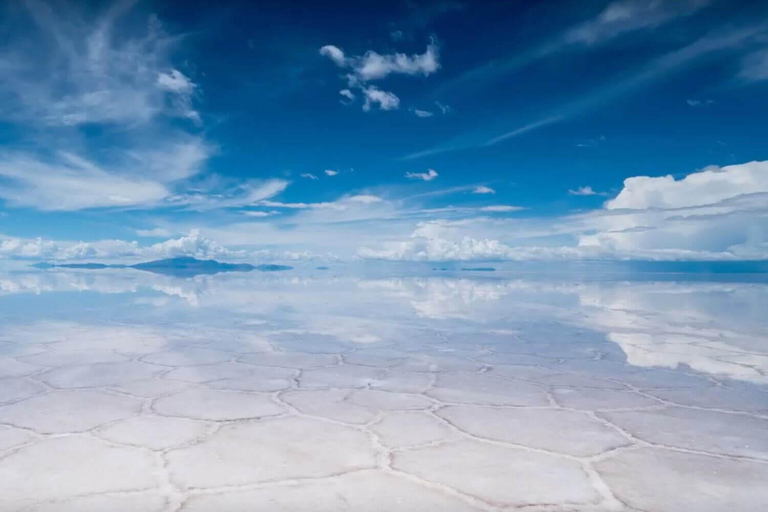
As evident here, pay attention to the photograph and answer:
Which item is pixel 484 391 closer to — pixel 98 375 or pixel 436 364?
pixel 436 364

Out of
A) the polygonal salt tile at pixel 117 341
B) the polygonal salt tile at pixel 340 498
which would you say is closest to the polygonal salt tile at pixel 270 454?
the polygonal salt tile at pixel 340 498

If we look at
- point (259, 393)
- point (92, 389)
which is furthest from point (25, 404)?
point (259, 393)

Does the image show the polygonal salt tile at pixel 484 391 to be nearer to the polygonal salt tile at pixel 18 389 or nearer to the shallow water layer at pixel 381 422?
the shallow water layer at pixel 381 422

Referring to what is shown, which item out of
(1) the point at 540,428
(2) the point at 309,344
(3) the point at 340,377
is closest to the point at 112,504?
(1) the point at 540,428

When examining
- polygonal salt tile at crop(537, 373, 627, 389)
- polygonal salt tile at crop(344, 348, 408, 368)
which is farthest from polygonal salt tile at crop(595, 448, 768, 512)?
polygonal salt tile at crop(344, 348, 408, 368)

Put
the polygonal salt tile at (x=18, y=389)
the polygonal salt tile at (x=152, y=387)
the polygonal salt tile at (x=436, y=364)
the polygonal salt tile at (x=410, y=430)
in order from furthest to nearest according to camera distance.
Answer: the polygonal salt tile at (x=436, y=364), the polygonal salt tile at (x=152, y=387), the polygonal salt tile at (x=18, y=389), the polygonal salt tile at (x=410, y=430)

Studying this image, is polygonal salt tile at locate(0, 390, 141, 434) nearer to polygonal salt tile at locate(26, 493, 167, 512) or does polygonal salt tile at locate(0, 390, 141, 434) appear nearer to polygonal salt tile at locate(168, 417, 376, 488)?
polygonal salt tile at locate(168, 417, 376, 488)
